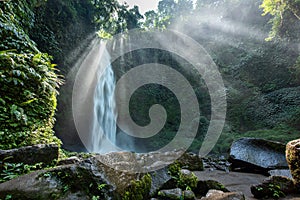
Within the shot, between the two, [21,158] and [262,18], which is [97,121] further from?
[262,18]

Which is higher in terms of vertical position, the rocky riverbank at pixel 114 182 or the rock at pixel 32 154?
the rock at pixel 32 154

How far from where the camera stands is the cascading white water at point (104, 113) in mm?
12273

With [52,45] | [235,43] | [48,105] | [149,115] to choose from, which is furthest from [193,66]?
[48,105]

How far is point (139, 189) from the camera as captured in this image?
6.98ft

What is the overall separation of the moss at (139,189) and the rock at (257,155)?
384cm

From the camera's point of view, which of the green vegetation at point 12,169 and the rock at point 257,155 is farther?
the rock at point 257,155

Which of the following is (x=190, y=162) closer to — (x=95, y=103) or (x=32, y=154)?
(x=32, y=154)

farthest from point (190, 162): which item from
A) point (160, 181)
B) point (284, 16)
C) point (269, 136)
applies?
point (284, 16)

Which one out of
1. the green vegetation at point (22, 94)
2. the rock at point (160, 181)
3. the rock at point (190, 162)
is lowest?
the rock at point (190, 162)

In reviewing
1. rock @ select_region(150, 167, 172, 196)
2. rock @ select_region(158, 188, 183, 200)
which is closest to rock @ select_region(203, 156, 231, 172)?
rock @ select_region(150, 167, 172, 196)

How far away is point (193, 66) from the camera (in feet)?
62.7

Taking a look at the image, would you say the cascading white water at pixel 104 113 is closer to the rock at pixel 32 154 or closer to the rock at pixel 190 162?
the rock at pixel 190 162

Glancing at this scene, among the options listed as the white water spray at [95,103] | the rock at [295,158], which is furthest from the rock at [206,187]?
the white water spray at [95,103]

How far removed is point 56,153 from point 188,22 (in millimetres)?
26939
